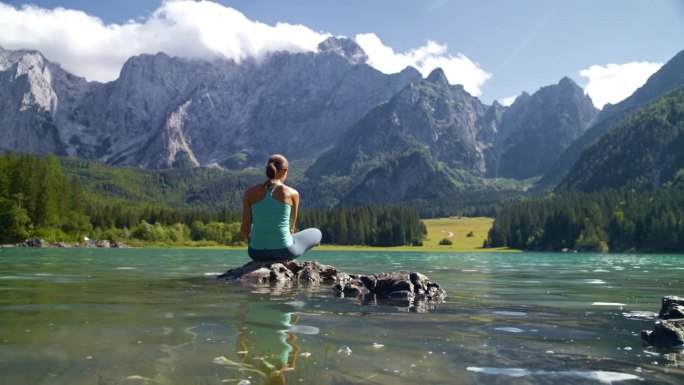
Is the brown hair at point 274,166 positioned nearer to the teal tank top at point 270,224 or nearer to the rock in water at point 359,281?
the teal tank top at point 270,224

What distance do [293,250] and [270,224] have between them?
188cm

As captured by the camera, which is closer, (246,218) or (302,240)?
(246,218)

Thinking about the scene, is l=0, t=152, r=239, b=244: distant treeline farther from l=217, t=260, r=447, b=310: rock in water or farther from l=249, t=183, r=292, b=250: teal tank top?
l=249, t=183, r=292, b=250: teal tank top

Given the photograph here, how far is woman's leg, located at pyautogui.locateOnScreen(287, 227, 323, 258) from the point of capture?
21.5m

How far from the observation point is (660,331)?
1079 cm

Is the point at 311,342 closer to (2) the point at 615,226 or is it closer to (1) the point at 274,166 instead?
(1) the point at 274,166

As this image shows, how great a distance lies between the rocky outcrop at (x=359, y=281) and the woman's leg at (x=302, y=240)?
1698mm

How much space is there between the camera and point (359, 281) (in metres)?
21.8

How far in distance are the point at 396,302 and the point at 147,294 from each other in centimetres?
844

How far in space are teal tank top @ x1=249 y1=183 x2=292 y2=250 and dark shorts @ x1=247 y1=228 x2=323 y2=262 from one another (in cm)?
33

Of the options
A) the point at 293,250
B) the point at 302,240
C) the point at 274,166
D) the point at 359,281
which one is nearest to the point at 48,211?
the point at 302,240

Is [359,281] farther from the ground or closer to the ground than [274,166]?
closer to the ground

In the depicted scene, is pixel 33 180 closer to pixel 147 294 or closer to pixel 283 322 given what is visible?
pixel 147 294

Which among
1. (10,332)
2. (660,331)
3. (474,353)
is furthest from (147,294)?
(660,331)
